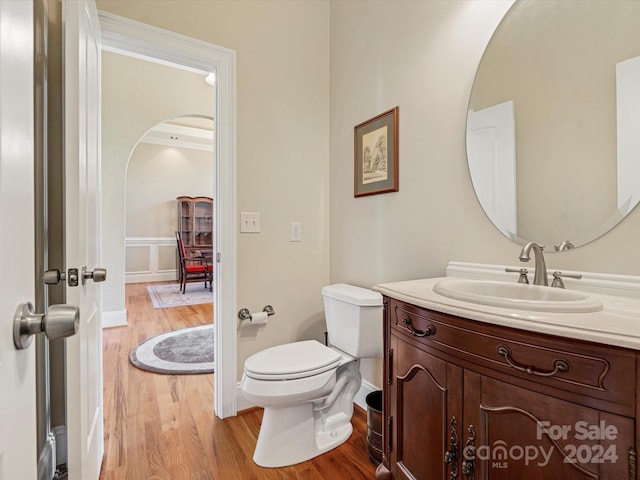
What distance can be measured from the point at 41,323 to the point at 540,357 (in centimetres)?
93

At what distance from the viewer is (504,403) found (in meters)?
0.80

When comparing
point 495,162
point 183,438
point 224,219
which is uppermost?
point 495,162

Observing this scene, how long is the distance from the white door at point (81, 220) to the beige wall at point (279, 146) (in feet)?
2.58

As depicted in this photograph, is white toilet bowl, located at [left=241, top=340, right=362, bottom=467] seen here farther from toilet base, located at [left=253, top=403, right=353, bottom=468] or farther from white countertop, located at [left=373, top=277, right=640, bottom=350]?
white countertop, located at [left=373, top=277, right=640, bottom=350]

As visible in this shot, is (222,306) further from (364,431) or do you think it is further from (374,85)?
(374,85)

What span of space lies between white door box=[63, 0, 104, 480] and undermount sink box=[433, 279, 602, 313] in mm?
1178

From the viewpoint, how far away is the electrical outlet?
2.21 meters

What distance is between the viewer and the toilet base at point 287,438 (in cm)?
154

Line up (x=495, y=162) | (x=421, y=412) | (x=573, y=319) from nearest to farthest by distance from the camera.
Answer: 1. (x=573, y=319)
2. (x=421, y=412)
3. (x=495, y=162)

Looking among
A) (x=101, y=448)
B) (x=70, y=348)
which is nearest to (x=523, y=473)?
(x=70, y=348)

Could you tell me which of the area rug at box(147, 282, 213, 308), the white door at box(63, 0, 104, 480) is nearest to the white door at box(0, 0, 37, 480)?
the white door at box(63, 0, 104, 480)

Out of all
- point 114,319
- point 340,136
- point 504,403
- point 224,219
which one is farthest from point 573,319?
point 114,319

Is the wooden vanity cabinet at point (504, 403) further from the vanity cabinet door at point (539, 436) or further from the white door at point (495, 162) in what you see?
the white door at point (495, 162)

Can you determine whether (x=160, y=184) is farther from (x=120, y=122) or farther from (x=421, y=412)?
(x=421, y=412)
